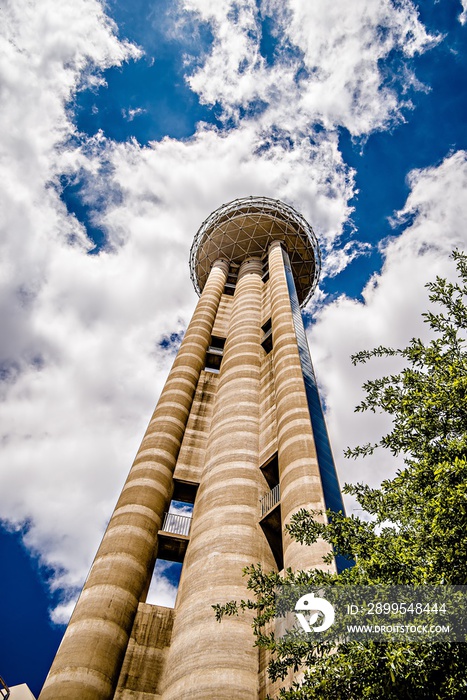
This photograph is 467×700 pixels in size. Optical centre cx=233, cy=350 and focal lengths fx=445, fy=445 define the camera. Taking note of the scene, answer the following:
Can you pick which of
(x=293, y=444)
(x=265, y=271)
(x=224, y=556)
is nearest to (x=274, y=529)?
(x=224, y=556)

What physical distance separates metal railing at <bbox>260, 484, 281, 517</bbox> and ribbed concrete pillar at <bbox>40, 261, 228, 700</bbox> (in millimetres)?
4649

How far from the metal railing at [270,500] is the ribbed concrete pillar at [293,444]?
1379mm

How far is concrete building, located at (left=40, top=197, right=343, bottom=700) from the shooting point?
46.6 ft

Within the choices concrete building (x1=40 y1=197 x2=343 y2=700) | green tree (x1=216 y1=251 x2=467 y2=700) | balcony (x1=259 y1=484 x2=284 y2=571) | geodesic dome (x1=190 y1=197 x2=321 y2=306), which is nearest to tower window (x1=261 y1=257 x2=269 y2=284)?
geodesic dome (x1=190 y1=197 x2=321 y2=306)

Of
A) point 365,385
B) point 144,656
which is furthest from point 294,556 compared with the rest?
point 365,385

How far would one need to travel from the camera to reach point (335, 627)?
23.6ft

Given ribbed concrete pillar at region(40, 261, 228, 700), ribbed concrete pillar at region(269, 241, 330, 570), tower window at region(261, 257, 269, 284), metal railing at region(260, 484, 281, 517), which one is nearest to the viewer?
ribbed concrete pillar at region(40, 261, 228, 700)

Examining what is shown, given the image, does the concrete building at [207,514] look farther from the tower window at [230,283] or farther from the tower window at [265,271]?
the tower window at [230,283]

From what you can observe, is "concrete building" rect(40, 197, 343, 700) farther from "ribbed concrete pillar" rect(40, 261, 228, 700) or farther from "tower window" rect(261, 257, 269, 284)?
"tower window" rect(261, 257, 269, 284)

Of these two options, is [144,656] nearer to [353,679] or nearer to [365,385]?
[353,679]

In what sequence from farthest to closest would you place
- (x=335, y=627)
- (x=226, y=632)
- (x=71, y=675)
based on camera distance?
(x=226, y=632) → (x=71, y=675) → (x=335, y=627)

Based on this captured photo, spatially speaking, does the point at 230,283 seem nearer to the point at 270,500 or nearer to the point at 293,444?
the point at 293,444

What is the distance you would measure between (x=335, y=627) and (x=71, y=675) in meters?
10.5

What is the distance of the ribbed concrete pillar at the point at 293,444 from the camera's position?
15172 millimetres
